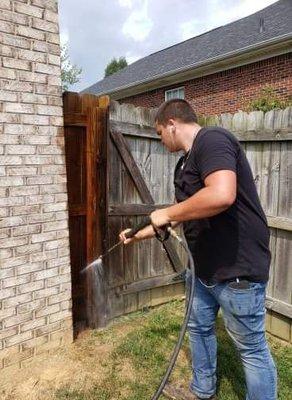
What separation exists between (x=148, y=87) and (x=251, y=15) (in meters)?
4.91

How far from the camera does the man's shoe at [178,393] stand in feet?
9.48

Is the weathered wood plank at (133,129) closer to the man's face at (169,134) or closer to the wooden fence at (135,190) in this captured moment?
the wooden fence at (135,190)

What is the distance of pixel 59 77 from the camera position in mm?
3305

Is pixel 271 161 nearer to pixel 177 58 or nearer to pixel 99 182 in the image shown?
pixel 99 182

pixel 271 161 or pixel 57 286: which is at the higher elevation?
pixel 271 161

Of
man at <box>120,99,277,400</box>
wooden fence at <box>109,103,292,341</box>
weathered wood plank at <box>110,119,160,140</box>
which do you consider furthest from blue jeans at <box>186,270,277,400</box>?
weathered wood plank at <box>110,119,160,140</box>

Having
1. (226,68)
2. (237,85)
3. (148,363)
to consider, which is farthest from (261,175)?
(226,68)

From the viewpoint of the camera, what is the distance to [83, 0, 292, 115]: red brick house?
11227mm

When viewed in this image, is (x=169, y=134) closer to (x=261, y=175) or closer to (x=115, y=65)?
(x=261, y=175)

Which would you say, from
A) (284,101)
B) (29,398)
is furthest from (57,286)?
(284,101)

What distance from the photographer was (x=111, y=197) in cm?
401

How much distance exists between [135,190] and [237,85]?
31.4 feet

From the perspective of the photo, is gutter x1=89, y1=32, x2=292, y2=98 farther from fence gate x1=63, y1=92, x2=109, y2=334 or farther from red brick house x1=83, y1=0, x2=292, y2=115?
fence gate x1=63, y1=92, x2=109, y2=334

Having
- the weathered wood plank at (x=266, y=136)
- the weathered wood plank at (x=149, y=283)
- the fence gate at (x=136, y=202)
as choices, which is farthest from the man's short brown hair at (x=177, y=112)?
the weathered wood plank at (x=149, y=283)
